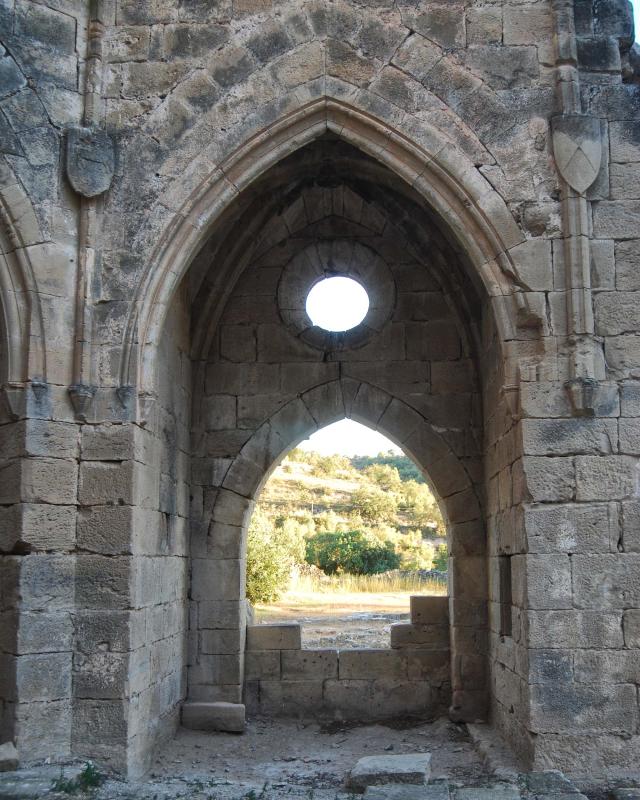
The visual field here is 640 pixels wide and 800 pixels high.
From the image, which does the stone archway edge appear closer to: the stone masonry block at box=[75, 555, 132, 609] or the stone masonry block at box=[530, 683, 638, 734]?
the stone masonry block at box=[75, 555, 132, 609]

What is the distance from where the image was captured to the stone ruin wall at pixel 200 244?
18.5ft

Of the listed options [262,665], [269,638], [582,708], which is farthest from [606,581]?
[262,665]

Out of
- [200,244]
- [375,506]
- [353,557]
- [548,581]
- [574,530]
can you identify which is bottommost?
[353,557]

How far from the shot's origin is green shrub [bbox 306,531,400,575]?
20.9 m

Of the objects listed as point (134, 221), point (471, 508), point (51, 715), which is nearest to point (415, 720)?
point (471, 508)

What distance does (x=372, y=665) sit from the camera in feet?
26.8

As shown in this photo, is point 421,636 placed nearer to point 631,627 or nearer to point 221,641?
point 221,641

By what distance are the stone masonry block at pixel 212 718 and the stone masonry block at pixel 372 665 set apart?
43.0 inches

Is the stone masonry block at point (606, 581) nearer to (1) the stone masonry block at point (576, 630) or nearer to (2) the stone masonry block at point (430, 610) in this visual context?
(1) the stone masonry block at point (576, 630)

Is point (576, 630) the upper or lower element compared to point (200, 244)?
lower

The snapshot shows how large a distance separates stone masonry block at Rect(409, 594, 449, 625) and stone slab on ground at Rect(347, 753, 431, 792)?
2.40m

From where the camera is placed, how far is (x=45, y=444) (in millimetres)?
5809

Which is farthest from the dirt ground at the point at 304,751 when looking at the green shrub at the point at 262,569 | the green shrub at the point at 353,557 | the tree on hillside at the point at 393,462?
the tree on hillside at the point at 393,462

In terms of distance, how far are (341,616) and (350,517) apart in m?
16.4
